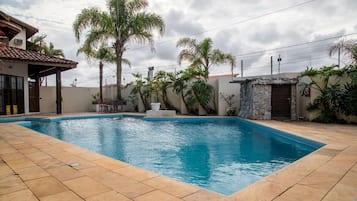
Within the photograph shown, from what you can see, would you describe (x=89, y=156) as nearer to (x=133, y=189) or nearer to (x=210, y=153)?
(x=133, y=189)

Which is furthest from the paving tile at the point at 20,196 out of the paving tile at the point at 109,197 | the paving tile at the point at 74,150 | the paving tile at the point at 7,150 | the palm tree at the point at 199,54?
the palm tree at the point at 199,54

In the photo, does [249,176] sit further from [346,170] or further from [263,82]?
[263,82]

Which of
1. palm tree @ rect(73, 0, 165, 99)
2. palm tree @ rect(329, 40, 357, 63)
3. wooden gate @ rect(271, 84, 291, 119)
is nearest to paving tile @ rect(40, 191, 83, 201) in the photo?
wooden gate @ rect(271, 84, 291, 119)

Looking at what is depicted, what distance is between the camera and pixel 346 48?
9.44 meters

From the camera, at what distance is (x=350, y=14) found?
31.4ft

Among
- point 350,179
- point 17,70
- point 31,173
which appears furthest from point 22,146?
point 17,70

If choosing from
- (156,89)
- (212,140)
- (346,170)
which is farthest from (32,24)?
(346,170)

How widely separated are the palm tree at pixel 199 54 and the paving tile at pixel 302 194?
1517 cm

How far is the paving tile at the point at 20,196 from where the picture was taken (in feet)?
8.01

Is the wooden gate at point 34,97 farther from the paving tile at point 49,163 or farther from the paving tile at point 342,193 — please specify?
the paving tile at point 342,193

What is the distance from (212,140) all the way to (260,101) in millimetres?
4981

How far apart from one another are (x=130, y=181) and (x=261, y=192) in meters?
1.72

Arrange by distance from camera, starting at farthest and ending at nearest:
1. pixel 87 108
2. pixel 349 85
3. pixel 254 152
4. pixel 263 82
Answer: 1. pixel 87 108
2. pixel 263 82
3. pixel 349 85
4. pixel 254 152

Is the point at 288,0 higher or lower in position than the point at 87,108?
higher
